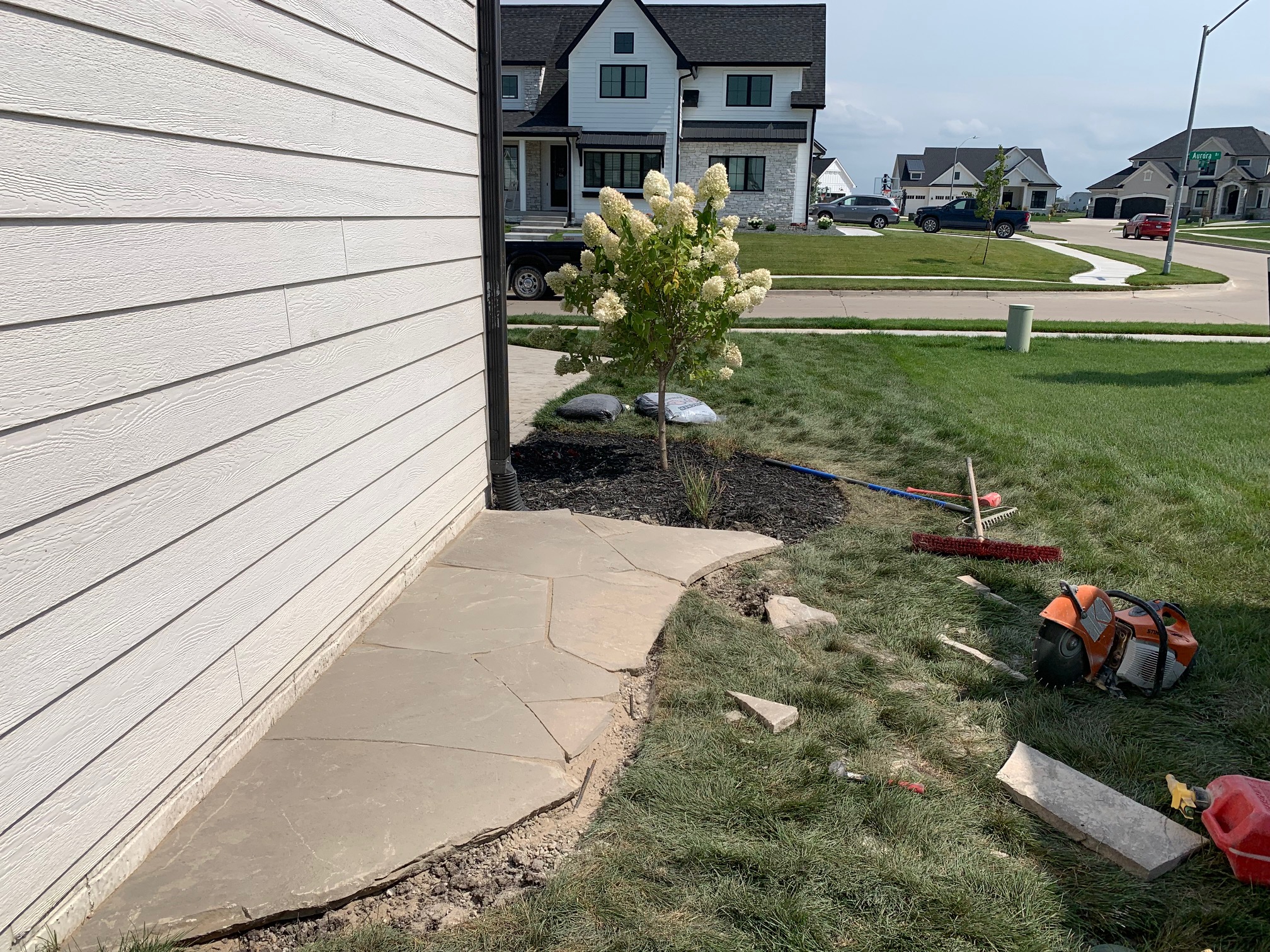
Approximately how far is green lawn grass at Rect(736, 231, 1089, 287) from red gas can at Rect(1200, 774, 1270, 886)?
18206 millimetres

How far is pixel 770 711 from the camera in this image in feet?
10.2

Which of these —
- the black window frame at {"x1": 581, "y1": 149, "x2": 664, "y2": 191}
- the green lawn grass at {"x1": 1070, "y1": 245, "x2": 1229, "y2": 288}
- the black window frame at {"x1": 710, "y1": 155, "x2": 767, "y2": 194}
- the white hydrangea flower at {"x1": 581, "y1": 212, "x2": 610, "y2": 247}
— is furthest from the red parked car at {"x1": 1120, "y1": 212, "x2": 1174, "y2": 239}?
the white hydrangea flower at {"x1": 581, "y1": 212, "x2": 610, "y2": 247}

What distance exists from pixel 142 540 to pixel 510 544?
240 cm

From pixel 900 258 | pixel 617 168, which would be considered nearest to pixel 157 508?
pixel 900 258

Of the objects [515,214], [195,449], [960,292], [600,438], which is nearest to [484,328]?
[600,438]

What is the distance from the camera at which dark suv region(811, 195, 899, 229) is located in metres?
44.1

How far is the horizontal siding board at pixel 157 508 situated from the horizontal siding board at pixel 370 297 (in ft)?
0.85

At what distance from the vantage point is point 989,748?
2994mm

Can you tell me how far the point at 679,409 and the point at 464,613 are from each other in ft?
13.6

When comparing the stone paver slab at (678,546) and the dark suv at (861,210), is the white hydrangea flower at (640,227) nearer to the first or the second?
the stone paver slab at (678,546)

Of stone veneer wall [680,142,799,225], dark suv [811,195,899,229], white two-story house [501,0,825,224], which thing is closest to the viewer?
white two-story house [501,0,825,224]

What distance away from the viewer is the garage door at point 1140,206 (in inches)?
3081

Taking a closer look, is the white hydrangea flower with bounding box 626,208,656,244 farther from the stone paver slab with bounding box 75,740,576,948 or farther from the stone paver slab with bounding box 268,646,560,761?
the stone paver slab with bounding box 75,740,576,948

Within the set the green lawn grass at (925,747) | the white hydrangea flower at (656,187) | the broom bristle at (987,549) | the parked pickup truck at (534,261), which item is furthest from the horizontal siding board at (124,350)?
the parked pickup truck at (534,261)
